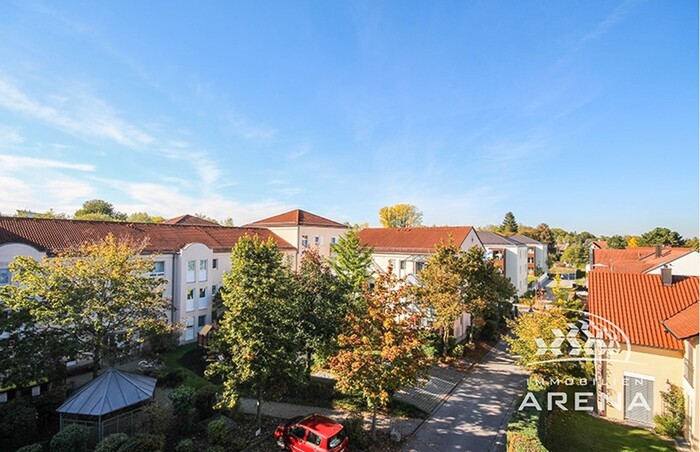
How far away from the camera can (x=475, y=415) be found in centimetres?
1902

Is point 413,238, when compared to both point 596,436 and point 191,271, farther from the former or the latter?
point 596,436

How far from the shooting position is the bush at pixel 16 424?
569 inches

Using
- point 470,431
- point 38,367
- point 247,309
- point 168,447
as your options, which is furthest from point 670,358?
point 38,367

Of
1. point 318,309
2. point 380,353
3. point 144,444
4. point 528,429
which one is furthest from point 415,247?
point 144,444

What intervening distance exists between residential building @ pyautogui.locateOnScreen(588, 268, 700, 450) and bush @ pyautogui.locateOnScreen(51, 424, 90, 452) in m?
24.3

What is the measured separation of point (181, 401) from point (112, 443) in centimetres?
344

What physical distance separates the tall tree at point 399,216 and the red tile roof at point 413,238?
52.5 meters

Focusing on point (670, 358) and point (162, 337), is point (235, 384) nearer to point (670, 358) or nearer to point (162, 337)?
point (162, 337)

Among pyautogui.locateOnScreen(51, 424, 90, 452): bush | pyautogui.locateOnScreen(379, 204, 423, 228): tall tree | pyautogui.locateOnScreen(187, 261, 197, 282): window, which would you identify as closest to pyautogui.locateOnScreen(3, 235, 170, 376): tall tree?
pyautogui.locateOnScreen(51, 424, 90, 452): bush

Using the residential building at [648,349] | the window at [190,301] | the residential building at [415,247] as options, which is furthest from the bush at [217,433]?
the residential building at [415,247]

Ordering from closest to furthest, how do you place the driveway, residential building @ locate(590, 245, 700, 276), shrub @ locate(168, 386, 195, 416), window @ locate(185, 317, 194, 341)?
the driveway → shrub @ locate(168, 386, 195, 416) → residential building @ locate(590, 245, 700, 276) → window @ locate(185, 317, 194, 341)

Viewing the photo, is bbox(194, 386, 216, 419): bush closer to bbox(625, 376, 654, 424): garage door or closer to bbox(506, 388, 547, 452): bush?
bbox(506, 388, 547, 452): bush

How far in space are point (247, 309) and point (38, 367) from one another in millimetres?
9357

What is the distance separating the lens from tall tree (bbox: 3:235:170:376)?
16.3 m
